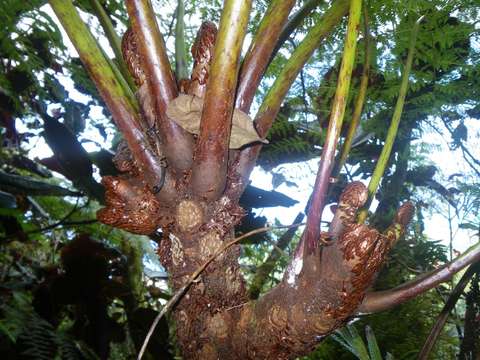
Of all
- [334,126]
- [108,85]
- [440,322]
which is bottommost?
[440,322]

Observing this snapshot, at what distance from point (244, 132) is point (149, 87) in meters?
0.17

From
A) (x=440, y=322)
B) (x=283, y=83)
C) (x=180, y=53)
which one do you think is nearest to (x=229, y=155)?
(x=283, y=83)

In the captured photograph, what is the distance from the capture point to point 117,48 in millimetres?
734

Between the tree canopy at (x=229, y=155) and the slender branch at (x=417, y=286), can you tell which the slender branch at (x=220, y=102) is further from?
the slender branch at (x=417, y=286)

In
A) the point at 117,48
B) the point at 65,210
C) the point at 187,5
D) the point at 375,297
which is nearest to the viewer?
the point at 375,297

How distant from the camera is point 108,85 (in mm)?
573

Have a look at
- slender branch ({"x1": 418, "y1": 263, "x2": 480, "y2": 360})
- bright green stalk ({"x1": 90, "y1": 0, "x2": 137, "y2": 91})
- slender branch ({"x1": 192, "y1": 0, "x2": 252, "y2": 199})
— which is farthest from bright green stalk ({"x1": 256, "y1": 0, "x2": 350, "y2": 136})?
slender branch ({"x1": 418, "y1": 263, "x2": 480, "y2": 360})

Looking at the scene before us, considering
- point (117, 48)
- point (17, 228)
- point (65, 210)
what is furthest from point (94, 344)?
point (117, 48)

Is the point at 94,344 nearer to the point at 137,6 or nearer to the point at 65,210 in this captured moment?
the point at 65,210

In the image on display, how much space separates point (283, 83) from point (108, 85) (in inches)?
11.3

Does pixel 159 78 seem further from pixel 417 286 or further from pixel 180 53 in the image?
pixel 417 286

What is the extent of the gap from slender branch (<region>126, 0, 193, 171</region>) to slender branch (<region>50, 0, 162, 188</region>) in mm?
34

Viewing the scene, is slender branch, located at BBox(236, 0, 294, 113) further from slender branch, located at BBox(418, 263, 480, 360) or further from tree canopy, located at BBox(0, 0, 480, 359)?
slender branch, located at BBox(418, 263, 480, 360)

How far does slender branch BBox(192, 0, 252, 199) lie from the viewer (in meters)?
0.45
